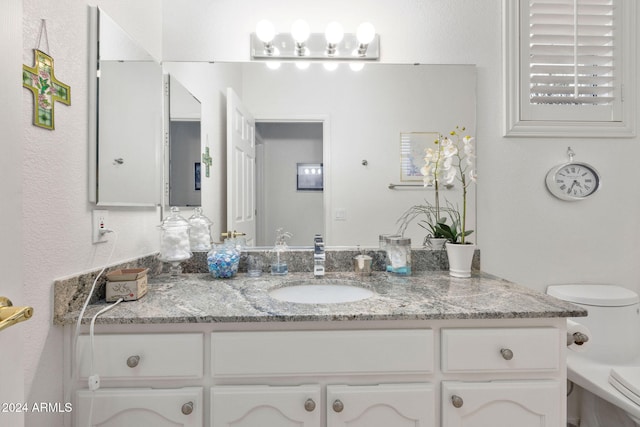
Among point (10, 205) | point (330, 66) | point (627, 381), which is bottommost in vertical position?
point (627, 381)

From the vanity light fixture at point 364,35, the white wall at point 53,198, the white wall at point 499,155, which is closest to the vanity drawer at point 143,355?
the white wall at point 53,198

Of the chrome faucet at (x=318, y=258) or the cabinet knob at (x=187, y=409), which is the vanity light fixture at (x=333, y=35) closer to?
the chrome faucet at (x=318, y=258)

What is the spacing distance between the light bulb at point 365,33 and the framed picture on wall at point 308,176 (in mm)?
628

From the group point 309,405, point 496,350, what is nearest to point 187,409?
point 309,405

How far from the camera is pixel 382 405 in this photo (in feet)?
3.17

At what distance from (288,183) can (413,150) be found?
0.64m

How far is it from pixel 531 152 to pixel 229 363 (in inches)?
66.1

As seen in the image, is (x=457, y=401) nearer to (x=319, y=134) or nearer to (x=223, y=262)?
(x=223, y=262)

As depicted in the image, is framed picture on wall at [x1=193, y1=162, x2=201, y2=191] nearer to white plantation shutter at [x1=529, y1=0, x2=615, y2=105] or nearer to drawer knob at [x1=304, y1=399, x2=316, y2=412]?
drawer knob at [x1=304, y1=399, x2=316, y2=412]

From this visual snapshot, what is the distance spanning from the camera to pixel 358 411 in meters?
0.96

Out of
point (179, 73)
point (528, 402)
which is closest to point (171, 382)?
point (528, 402)

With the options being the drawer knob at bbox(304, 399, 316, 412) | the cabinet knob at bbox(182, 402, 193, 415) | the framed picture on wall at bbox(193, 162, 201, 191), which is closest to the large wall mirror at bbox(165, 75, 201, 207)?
the framed picture on wall at bbox(193, 162, 201, 191)

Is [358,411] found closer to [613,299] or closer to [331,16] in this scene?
[613,299]

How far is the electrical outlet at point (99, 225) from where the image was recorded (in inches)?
43.8
